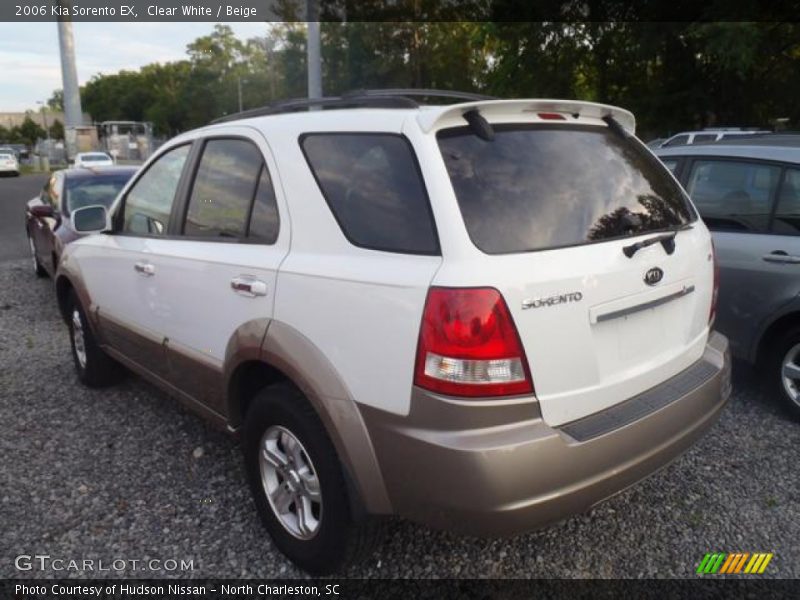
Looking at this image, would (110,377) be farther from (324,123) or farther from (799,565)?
(799,565)

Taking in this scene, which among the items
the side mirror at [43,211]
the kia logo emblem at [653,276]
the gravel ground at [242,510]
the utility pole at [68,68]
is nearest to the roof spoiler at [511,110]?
the kia logo emblem at [653,276]

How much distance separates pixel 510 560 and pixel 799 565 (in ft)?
3.92

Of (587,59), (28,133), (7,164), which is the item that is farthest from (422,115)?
(28,133)

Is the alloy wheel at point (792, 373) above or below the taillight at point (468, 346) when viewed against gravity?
below

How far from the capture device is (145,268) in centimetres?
348

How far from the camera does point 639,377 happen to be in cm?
242

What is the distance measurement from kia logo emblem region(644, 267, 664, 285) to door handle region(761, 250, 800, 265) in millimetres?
1967

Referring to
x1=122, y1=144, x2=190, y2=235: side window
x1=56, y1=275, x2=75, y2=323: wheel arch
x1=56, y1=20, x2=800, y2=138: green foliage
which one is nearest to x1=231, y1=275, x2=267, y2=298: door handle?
x1=122, y1=144, x2=190, y2=235: side window

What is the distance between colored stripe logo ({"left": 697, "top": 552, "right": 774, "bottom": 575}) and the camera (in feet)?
8.90

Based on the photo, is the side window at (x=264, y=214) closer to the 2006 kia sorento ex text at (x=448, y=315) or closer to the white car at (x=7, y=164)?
the 2006 kia sorento ex text at (x=448, y=315)

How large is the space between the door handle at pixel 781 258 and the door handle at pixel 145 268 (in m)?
3.59

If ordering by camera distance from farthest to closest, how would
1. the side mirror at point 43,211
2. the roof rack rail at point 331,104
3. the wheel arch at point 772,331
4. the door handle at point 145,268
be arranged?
the side mirror at point 43,211
the wheel arch at point 772,331
the door handle at point 145,268
the roof rack rail at point 331,104

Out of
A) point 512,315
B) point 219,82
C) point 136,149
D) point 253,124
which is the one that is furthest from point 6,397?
point 219,82

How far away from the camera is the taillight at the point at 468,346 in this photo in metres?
2.02
